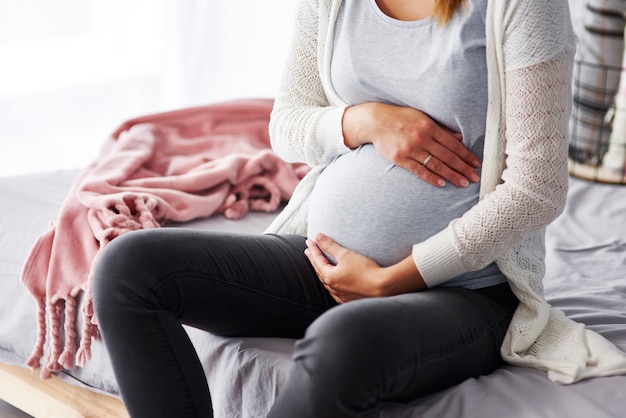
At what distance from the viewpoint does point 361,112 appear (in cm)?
123

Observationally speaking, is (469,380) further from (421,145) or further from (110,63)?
(110,63)

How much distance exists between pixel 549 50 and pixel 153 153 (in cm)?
101

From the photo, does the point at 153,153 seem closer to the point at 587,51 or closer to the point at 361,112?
the point at 361,112

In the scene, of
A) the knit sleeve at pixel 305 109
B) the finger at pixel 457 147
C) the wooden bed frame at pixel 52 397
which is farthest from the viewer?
the wooden bed frame at pixel 52 397

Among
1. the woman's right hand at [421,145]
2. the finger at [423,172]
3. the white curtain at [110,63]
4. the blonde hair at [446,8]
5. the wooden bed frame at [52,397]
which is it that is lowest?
the wooden bed frame at [52,397]

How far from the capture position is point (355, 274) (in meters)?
1.15

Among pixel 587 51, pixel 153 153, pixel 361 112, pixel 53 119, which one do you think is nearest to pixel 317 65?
pixel 361 112

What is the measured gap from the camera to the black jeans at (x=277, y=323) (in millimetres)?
951

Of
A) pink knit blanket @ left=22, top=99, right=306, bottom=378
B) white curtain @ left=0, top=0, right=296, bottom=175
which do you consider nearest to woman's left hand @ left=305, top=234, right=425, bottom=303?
pink knit blanket @ left=22, top=99, right=306, bottom=378

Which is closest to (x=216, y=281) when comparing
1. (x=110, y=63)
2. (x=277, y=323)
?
(x=277, y=323)

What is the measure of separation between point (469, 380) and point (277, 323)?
27cm

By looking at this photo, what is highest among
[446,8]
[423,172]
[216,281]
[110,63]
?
[446,8]

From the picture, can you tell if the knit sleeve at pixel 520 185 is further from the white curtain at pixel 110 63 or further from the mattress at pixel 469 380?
the white curtain at pixel 110 63

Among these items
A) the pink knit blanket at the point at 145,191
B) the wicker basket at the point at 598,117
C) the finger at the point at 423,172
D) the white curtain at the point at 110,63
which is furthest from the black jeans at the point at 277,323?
the white curtain at the point at 110,63
